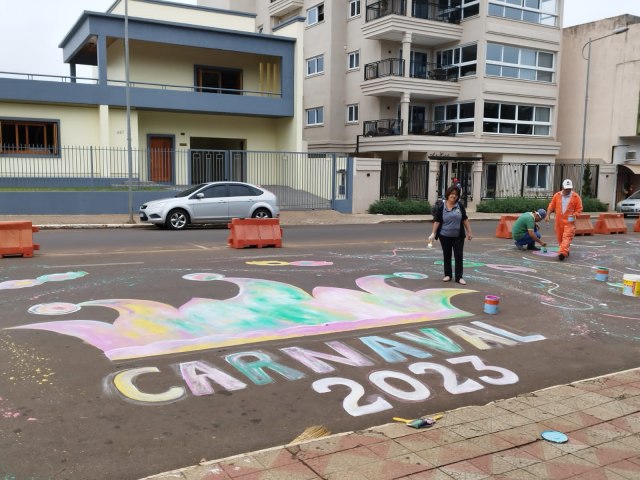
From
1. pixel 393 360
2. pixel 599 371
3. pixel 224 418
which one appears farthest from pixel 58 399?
pixel 599 371

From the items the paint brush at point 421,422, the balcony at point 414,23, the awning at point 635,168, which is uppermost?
the balcony at point 414,23

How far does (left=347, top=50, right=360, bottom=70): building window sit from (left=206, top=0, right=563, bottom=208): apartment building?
5.2 inches

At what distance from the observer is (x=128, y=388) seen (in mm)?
5031

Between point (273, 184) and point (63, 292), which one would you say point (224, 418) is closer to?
point (63, 292)

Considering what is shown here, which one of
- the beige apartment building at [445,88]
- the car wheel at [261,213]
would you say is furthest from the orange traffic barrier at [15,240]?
the beige apartment building at [445,88]

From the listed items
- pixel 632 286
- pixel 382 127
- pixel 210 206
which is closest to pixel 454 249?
pixel 632 286

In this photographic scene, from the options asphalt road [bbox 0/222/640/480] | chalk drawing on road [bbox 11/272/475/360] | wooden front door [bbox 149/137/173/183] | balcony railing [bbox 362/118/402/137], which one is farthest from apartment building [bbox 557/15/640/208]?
chalk drawing on road [bbox 11/272/475/360]

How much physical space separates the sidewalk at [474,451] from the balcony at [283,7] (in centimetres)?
3866

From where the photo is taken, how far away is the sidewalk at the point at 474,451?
358cm

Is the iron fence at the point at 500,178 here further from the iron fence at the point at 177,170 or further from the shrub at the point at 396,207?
the iron fence at the point at 177,170

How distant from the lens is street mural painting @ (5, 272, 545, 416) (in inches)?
205

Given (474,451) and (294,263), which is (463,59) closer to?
(294,263)

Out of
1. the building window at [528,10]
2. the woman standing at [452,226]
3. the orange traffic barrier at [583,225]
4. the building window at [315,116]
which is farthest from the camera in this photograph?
the building window at [315,116]

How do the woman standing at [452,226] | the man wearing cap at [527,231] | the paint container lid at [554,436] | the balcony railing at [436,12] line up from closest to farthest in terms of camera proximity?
the paint container lid at [554,436] → the woman standing at [452,226] → the man wearing cap at [527,231] → the balcony railing at [436,12]
